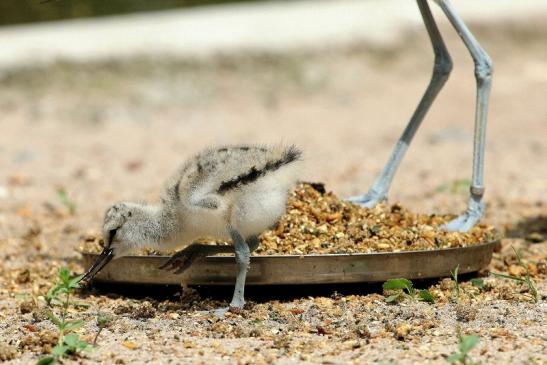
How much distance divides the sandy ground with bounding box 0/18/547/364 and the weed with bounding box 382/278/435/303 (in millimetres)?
59

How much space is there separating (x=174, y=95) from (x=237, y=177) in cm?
666

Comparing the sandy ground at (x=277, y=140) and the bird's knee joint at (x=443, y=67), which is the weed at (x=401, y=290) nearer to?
the sandy ground at (x=277, y=140)

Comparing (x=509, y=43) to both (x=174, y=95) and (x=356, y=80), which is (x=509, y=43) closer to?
(x=356, y=80)

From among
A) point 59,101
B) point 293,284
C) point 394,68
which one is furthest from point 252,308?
point 394,68

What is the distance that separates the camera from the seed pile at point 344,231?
4.34 m

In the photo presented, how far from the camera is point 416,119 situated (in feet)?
16.4

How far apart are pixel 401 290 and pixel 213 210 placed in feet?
2.86

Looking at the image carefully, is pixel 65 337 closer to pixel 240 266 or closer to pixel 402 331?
pixel 240 266

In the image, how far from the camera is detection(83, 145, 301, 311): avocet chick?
3.92 m

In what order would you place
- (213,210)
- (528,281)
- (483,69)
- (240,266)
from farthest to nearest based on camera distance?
(483,69) → (528,281) → (240,266) → (213,210)

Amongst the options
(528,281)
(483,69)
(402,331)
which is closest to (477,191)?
(483,69)

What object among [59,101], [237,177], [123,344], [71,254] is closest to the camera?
[123,344]

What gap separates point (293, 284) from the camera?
4125 millimetres

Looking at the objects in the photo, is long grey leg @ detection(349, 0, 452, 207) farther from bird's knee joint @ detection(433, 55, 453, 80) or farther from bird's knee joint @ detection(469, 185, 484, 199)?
bird's knee joint @ detection(469, 185, 484, 199)
